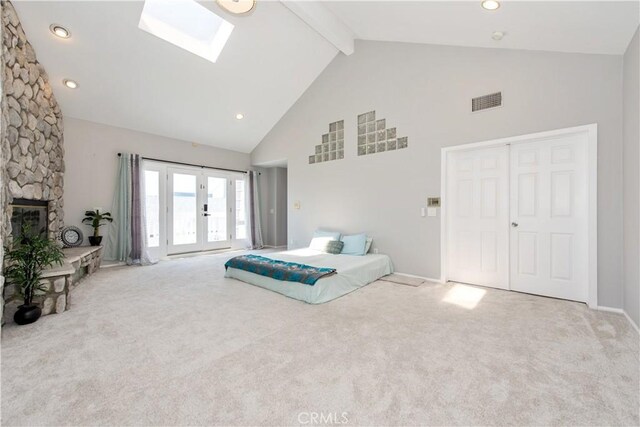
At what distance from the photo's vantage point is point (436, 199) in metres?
4.07

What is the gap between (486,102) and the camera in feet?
11.9

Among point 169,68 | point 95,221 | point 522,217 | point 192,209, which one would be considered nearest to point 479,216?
point 522,217

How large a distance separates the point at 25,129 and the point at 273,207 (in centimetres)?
515

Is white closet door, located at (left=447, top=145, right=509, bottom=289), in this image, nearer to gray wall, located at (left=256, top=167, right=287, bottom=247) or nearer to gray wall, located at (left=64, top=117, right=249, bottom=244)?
gray wall, located at (left=256, top=167, right=287, bottom=247)

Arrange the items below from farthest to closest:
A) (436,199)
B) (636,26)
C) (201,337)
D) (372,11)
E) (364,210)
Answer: (364,210)
(436,199)
(372,11)
(636,26)
(201,337)

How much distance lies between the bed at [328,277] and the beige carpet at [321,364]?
0.18 meters

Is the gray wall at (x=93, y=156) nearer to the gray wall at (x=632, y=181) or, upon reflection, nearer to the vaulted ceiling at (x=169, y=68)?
the vaulted ceiling at (x=169, y=68)

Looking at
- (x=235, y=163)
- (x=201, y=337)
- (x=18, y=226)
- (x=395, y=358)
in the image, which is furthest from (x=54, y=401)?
(x=235, y=163)

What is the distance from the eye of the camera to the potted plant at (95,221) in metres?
4.82

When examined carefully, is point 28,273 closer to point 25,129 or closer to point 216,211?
point 25,129

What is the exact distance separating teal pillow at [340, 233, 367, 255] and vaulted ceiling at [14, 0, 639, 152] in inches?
119

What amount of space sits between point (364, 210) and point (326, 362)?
3.28m

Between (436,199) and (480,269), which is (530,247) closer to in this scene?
(480,269)

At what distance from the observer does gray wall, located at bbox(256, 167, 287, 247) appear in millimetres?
7859
